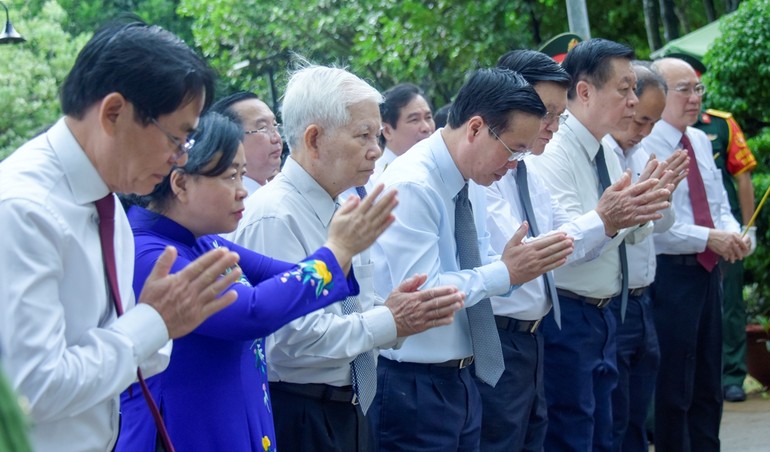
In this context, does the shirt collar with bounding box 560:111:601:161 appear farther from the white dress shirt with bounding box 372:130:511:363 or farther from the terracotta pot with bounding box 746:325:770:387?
the terracotta pot with bounding box 746:325:770:387

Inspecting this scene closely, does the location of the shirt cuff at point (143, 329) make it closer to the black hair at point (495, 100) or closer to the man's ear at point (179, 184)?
the man's ear at point (179, 184)

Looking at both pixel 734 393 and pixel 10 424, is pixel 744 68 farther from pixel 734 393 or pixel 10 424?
pixel 10 424

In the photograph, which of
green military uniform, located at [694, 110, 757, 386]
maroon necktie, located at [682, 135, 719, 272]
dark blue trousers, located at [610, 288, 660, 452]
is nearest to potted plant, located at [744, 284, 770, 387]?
green military uniform, located at [694, 110, 757, 386]

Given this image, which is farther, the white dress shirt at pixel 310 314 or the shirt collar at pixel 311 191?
the shirt collar at pixel 311 191

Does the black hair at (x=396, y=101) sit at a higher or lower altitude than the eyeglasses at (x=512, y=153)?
lower

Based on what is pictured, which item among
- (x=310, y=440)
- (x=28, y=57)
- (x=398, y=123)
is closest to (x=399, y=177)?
(x=310, y=440)

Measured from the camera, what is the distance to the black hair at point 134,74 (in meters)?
2.55

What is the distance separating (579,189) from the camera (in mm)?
5469

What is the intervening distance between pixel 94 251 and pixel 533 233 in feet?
8.85

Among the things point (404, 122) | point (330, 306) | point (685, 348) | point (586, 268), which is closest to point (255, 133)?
point (330, 306)

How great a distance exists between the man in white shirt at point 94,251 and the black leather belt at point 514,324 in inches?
86.8

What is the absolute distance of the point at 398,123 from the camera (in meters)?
7.37

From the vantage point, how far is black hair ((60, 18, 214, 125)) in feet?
8.37

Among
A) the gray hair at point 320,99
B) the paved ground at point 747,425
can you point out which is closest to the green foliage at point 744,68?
the paved ground at point 747,425
